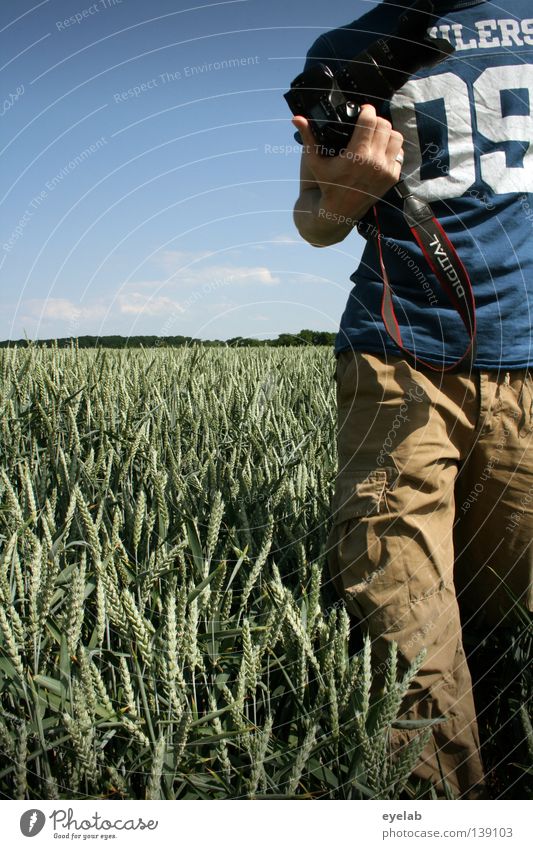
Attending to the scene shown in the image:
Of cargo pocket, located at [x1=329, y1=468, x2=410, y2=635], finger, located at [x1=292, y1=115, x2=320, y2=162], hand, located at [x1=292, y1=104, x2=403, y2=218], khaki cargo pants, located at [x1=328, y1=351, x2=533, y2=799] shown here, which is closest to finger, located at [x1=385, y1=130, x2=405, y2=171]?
hand, located at [x1=292, y1=104, x2=403, y2=218]

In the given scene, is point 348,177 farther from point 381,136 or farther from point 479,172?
point 479,172

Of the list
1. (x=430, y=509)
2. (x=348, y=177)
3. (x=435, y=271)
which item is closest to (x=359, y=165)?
A: (x=348, y=177)

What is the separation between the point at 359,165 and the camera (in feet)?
3.02

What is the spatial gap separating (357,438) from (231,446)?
63 cm

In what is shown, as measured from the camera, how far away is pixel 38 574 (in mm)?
737

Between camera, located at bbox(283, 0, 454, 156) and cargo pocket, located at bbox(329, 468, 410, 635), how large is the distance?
52 cm

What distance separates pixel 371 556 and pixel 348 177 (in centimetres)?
58

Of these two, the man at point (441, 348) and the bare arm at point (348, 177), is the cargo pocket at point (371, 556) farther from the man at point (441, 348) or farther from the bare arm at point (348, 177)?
the bare arm at point (348, 177)

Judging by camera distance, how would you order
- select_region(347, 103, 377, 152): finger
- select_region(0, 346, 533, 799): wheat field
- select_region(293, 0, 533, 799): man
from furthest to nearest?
1. select_region(293, 0, 533, 799): man
2. select_region(347, 103, 377, 152): finger
3. select_region(0, 346, 533, 799): wheat field

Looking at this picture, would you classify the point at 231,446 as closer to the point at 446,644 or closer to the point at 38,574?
the point at 446,644

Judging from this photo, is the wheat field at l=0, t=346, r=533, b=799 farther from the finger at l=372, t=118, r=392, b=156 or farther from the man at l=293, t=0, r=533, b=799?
the finger at l=372, t=118, r=392, b=156

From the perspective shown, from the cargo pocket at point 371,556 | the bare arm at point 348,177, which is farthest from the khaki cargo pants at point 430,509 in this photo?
the bare arm at point 348,177

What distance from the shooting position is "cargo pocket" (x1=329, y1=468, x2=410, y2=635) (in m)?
0.97

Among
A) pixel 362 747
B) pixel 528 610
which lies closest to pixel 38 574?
pixel 362 747
